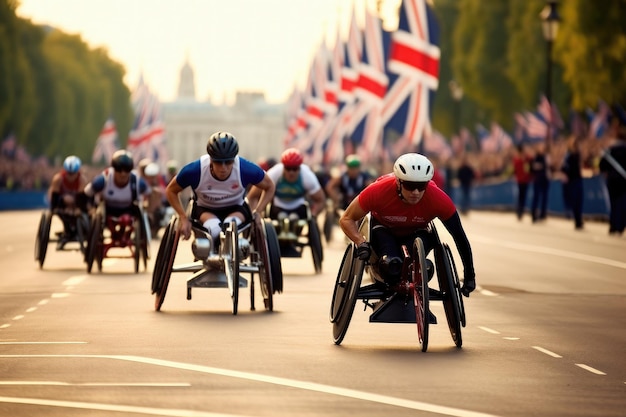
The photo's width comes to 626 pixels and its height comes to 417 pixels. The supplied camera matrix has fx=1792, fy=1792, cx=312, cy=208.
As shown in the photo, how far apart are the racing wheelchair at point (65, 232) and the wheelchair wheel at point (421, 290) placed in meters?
11.2

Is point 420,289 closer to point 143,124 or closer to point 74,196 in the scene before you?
point 74,196

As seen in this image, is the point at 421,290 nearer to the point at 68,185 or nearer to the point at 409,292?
the point at 409,292

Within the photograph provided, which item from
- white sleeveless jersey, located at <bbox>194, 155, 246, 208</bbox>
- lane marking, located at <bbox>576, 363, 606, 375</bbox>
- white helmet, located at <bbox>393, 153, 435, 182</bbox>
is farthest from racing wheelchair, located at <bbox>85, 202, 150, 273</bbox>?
lane marking, located at <bbox>576, 363, 606, 375</bbox>

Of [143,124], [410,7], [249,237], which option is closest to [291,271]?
[249,237]

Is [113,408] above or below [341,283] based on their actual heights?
below

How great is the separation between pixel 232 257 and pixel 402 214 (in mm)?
2725

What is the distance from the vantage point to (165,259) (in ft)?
48.6

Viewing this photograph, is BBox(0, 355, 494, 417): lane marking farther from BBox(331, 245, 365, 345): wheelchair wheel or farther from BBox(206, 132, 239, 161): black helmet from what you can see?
BBox(206, 132, 239, 161): black helmet

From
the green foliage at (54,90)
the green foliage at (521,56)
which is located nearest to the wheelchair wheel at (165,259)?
the green foliage at (521,56)

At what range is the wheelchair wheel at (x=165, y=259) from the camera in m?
14.7

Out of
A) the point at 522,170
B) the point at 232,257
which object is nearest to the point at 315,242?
the point at 232,257

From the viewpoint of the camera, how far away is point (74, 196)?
2308 centimetres

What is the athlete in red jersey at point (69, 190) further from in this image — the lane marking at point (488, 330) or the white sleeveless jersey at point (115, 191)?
the lane marking at point (488, 330)

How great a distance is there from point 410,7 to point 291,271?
2623 cm
